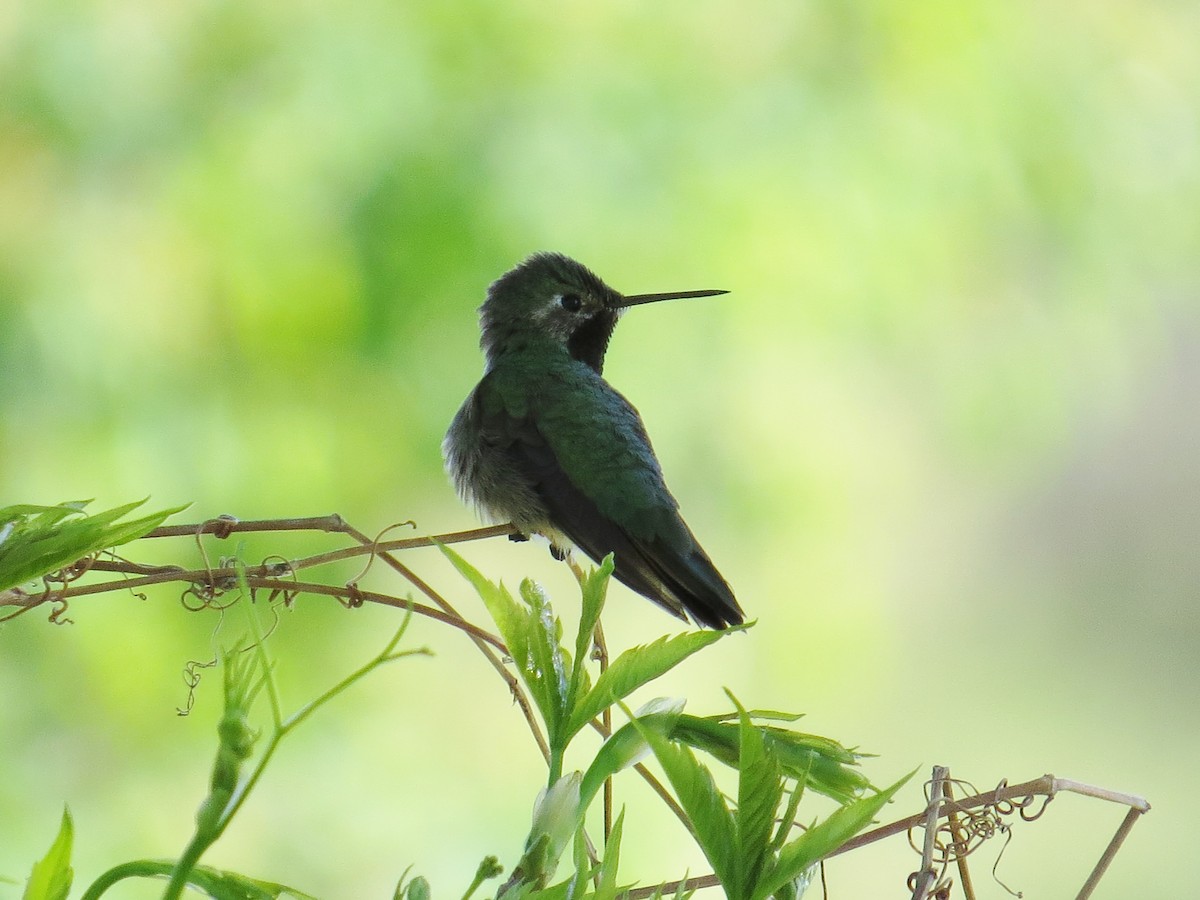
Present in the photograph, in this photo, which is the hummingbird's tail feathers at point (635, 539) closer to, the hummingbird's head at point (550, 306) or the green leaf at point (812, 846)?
the hummingbird's head at point (550, 306)

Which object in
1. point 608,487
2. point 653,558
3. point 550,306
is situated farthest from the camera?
point 550,306

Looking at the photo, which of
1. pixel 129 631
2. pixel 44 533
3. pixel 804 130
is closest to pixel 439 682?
pixel 129 631

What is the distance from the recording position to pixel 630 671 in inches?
20.4

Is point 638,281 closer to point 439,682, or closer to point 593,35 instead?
point 593,35

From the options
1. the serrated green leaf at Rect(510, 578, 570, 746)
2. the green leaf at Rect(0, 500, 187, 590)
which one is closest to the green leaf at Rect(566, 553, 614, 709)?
the serrated green leaf at Rect(510, 578, 570, 746)

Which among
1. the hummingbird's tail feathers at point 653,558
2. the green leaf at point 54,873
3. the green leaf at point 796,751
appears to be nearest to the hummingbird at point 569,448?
the hummingbird's tail feathers at point 653,558

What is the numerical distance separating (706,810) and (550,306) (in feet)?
4.76

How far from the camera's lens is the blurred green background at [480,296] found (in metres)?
2.32

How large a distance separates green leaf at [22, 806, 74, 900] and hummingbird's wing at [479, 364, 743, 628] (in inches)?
28.6

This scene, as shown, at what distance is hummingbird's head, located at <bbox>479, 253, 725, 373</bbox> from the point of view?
1.88m

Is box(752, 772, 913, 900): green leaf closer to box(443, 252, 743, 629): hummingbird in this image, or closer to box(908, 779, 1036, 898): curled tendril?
box(908, 779, 1036, 898): curled tendril

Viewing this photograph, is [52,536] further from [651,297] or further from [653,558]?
[651,297]

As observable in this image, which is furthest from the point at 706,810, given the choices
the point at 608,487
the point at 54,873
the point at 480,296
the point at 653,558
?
the point at 480,296

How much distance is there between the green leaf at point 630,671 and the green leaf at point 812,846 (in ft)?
0.27
